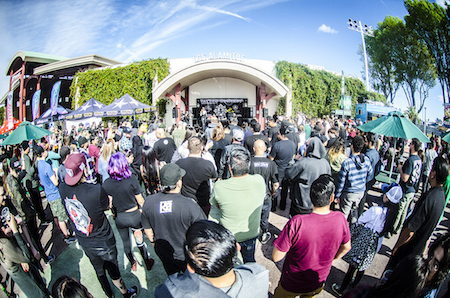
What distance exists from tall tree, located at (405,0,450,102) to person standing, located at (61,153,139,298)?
974 inches

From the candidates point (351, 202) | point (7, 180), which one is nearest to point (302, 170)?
point (351, 202)

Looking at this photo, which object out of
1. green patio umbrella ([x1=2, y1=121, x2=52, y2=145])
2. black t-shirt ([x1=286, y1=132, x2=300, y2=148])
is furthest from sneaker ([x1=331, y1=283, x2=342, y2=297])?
green patio umbrella ([x1=2, y1=121, x2=52, y2=145])

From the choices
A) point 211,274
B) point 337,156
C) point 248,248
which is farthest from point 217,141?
point 211,274

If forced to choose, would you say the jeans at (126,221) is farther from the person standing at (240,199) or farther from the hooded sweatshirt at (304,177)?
the hooded sweatshirt at (304,177)

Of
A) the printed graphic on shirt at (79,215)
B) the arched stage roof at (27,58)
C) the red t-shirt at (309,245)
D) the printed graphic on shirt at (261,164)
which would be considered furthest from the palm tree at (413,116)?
the arched stage roof at (27,58)

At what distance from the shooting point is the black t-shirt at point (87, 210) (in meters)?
2.51

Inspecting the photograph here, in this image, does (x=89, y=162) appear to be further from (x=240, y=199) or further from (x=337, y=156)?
(x=337, y=156)

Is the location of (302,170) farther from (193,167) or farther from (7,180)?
(7,180)

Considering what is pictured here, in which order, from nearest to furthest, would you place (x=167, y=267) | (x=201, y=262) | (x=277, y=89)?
(x=201, y=262) → (x=167, y=267) → (x=277, y=89)

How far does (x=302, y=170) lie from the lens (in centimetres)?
354

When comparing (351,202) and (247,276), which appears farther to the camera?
(351,202)

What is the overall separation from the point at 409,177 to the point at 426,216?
5.36 ft

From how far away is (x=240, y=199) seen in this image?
248 centimetres

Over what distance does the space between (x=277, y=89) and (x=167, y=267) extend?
1371 cm
